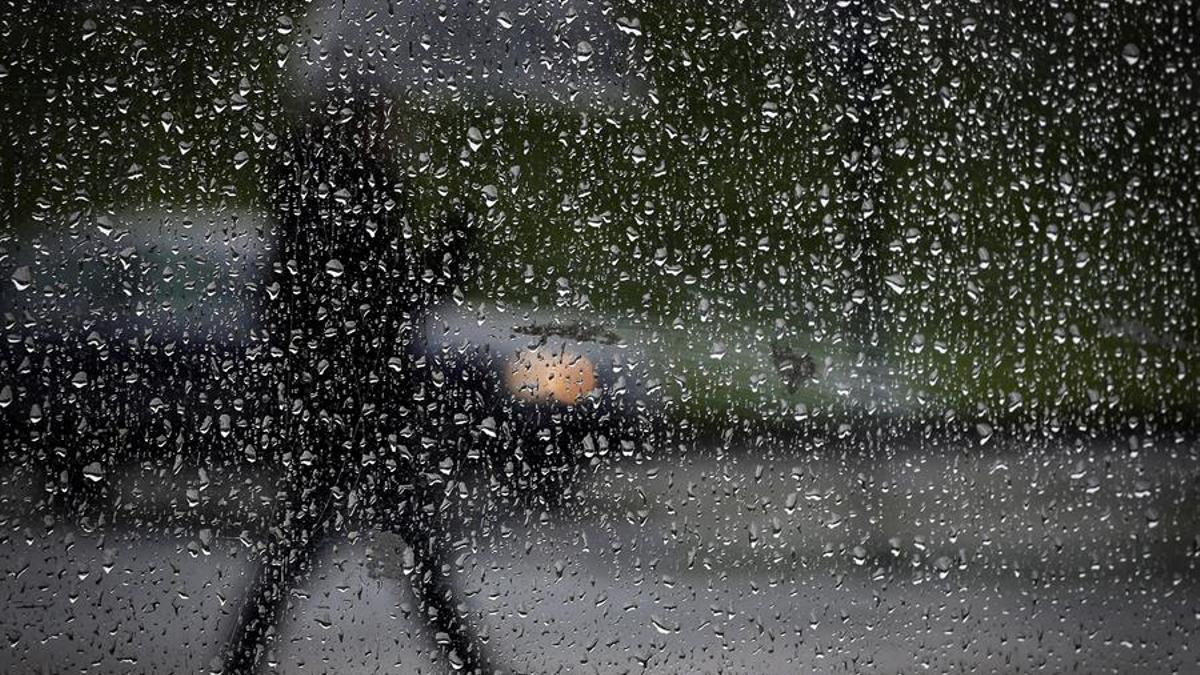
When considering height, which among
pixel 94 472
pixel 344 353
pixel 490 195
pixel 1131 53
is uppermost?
pixel 1131 53

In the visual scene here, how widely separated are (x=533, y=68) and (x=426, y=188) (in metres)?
0.16

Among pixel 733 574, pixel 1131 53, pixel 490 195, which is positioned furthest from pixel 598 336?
pixel 1131 53

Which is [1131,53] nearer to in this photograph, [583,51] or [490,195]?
[583,51]

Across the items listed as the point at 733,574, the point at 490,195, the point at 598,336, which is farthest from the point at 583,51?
the point at 733,574

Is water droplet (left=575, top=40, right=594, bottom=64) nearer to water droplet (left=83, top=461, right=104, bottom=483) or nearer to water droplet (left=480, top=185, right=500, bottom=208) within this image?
water droplet (left=480, top=185, right=500, bottom=208)

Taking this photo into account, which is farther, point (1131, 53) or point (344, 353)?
point (1131, 53)

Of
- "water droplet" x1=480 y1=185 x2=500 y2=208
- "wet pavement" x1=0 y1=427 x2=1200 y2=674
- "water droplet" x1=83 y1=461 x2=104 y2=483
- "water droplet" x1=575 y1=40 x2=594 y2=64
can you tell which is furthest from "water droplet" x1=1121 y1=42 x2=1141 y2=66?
"water droplet" x1=83 y1=461 x2=104 y2=483

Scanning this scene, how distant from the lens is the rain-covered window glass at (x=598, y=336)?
3.01 ft

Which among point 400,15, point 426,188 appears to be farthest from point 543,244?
point 400,15

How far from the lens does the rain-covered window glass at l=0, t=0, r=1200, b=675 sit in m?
0.92

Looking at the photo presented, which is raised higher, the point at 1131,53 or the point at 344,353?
the point at 1131,53

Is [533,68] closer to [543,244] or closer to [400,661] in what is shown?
[543,244]

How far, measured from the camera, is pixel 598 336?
970 mm

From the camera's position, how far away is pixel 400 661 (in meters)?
0.96
